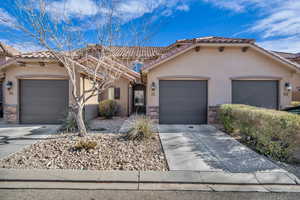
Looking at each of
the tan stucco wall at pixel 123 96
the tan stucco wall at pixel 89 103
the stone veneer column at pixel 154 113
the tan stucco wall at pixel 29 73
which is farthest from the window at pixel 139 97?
the tan stucco wall at pixel 29 73

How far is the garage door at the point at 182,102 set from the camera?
9258 mm

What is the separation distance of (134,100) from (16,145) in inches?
431

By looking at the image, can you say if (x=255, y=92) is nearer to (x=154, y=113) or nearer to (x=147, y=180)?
(x=154, y=113)

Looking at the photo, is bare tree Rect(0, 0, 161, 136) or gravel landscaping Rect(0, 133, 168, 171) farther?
bare tree Rect(0, 0, 161, 136)

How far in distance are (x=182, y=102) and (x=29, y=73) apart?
30.7 feet

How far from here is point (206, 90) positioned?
9320 mm

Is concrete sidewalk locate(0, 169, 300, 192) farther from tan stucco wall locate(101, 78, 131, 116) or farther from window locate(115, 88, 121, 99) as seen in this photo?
window locate(115, 88, 121, 99)

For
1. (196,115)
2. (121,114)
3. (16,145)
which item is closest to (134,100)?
(121,114)

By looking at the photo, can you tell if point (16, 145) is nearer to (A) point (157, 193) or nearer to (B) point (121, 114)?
(A) point (157, 193)

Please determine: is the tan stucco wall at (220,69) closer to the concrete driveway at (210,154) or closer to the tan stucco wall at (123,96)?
the concrete driveway at (210,154)

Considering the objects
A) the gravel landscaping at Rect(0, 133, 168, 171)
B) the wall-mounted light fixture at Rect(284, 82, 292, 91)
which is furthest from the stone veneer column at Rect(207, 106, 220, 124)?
the gravel landscaping at Rect(0, 133, 168, 171)

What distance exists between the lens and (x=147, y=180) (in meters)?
3.56

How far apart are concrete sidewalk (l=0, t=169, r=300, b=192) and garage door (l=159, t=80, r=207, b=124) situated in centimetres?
552

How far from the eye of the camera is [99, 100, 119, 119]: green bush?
1167 centimetres
